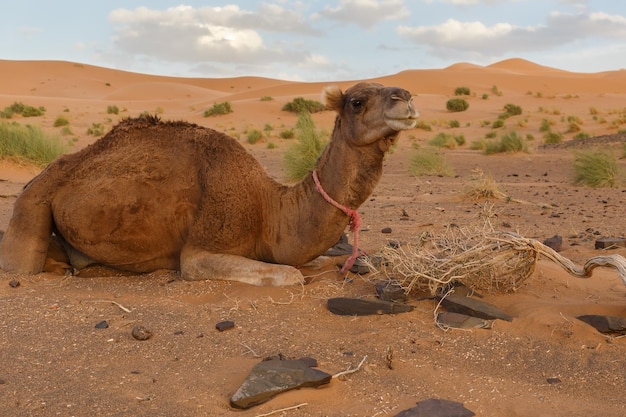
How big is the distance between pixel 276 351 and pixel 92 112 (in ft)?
165

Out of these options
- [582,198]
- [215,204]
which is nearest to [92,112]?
[582,198]

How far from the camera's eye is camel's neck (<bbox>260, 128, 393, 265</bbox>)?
18.5ft

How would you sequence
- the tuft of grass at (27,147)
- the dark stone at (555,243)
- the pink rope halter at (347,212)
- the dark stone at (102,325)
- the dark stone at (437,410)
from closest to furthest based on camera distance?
the dark stone at (437,410), the dark stone at (102,325), the pink rope halter at (347,212), the dark stone at (555,243), the tuft of grass at (27,147)

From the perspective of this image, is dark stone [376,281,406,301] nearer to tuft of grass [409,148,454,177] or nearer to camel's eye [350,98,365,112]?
camel's eye [350,98,365,112]

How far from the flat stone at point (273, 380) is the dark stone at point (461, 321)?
1192 millimetres

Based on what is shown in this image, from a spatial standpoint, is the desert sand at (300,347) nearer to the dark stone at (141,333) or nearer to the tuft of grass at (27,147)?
the dark stone at (141,333)

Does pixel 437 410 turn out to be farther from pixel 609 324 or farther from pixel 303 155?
pixel 303 155

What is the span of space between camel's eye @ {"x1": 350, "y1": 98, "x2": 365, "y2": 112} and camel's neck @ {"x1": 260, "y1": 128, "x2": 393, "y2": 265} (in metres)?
0.27

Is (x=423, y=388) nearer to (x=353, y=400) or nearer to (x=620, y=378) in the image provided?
(x=353, y=400)

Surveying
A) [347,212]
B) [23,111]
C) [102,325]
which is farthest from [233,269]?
[23,111]

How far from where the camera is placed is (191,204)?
635cm

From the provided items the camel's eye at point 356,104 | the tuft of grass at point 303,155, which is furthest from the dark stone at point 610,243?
the tuft of grass at point 303,155

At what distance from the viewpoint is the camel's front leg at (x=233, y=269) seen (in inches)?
231

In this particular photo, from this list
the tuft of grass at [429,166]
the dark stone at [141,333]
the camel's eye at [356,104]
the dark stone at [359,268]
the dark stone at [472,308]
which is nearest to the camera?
the dark stone at [141,333]
